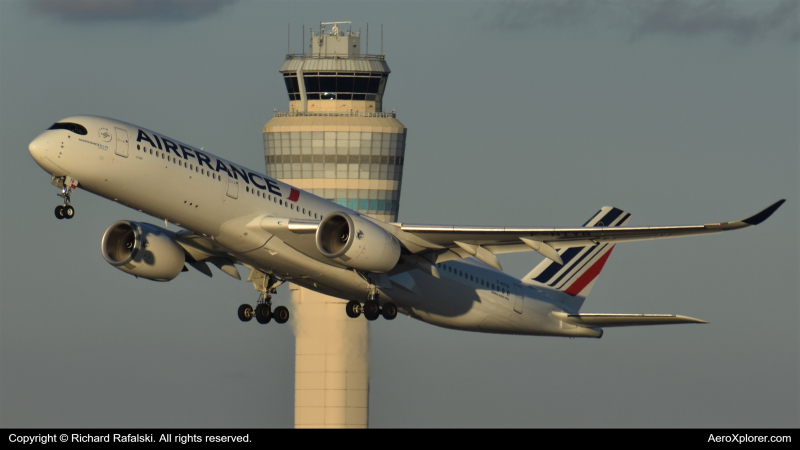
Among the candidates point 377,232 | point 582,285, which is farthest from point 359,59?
point 377,232

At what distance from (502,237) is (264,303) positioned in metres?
11.2

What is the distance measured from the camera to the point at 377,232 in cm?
5269

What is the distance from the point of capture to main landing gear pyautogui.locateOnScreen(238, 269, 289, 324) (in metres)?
59.1

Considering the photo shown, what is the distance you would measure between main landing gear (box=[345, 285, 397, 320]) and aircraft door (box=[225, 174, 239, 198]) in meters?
7.13

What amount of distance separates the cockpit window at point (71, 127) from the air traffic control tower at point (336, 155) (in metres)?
45.4

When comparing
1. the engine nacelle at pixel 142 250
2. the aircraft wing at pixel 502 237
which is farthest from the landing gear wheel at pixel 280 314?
the aircraft wing at pixel 502 237

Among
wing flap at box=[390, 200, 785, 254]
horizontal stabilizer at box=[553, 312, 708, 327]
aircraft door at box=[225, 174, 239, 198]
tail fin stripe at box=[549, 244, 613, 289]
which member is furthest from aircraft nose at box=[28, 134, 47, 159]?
tail fin stripe at box=[549, 244, 613, 289]

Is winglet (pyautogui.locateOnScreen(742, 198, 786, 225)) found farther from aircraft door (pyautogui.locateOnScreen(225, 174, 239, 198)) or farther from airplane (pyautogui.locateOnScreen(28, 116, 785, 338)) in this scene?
aircraft door (pyautogui.locateOnScreen(225, 174, 239, 198))

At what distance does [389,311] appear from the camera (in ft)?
186

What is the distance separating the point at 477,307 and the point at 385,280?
6230mm

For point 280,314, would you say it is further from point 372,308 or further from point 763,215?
point 763,215

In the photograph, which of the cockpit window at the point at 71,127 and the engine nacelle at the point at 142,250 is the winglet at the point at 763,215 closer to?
the cockpit window at the point at 71,127

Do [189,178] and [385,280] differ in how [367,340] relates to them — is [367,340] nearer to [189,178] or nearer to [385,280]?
[385,280]

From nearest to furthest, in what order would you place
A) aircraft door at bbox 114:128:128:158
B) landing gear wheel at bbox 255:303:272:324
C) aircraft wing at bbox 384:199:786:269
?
aircraft door at bbox 114:128:128:158
aircraft wing at bbox 384:199:786:269
landing gear wheel at bbox 255:303:272:324
